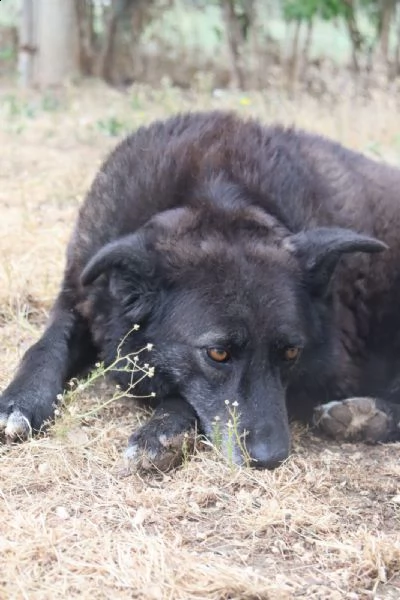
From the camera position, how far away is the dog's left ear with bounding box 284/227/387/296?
3062 millimetres

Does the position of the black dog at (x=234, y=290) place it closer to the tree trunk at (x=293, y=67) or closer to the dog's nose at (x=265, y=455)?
the dog's nose at (x=265, y=455)

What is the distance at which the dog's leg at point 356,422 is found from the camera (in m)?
3.34

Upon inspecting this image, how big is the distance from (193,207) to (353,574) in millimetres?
1569

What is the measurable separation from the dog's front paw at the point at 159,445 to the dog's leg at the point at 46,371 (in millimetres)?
406

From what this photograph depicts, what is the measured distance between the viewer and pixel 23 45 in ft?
33.7

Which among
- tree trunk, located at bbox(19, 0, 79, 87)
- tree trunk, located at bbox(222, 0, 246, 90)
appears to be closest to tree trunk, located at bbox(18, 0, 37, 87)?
tree trunk, located at bbox(19, 0, 79, 87)

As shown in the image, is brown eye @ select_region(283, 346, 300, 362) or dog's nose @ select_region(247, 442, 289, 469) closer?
dog's nose @ select_region(247, 442, 289, 469)

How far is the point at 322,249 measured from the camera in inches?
123

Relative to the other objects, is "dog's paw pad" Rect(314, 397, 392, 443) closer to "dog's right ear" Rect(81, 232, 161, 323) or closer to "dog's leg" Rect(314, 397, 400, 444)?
"dog's leg" Rect(314, 397, 400, 444)

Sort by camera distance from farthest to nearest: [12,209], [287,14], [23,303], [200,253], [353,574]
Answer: [287,14], [12,209], [23,303], [200,253], [353,574]

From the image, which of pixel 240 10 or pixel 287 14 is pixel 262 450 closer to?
pixel 287 14

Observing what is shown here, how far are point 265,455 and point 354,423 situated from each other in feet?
2.18

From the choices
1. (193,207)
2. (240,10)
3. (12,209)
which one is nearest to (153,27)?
(240,10)

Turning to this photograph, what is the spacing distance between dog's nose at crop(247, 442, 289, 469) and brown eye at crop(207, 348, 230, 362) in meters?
0.33
